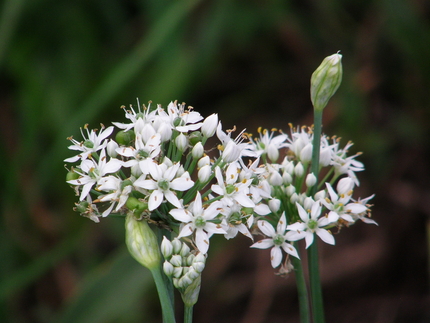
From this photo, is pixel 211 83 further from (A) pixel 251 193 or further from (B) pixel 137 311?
(A) pixel 251 193

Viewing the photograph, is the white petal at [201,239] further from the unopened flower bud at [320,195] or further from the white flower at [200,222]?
the unopened flower bud at [320,195]

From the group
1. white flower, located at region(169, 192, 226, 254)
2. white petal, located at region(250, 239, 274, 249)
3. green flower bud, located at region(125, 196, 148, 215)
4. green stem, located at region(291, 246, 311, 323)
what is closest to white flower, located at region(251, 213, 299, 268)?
white petal, located at region(250, 239, 274, 249)

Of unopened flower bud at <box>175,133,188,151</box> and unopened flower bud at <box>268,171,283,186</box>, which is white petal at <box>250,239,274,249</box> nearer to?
unopened flower bud at <box>268,171,283,186</box>

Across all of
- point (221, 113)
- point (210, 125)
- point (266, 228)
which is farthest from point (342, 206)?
point (221, 113)

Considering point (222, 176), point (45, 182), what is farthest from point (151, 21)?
point (222, 176)

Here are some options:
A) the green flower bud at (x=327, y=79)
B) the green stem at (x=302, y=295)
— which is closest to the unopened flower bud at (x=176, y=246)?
the green stem at (x=302, y=295)

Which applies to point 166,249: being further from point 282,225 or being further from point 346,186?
point 346,186
